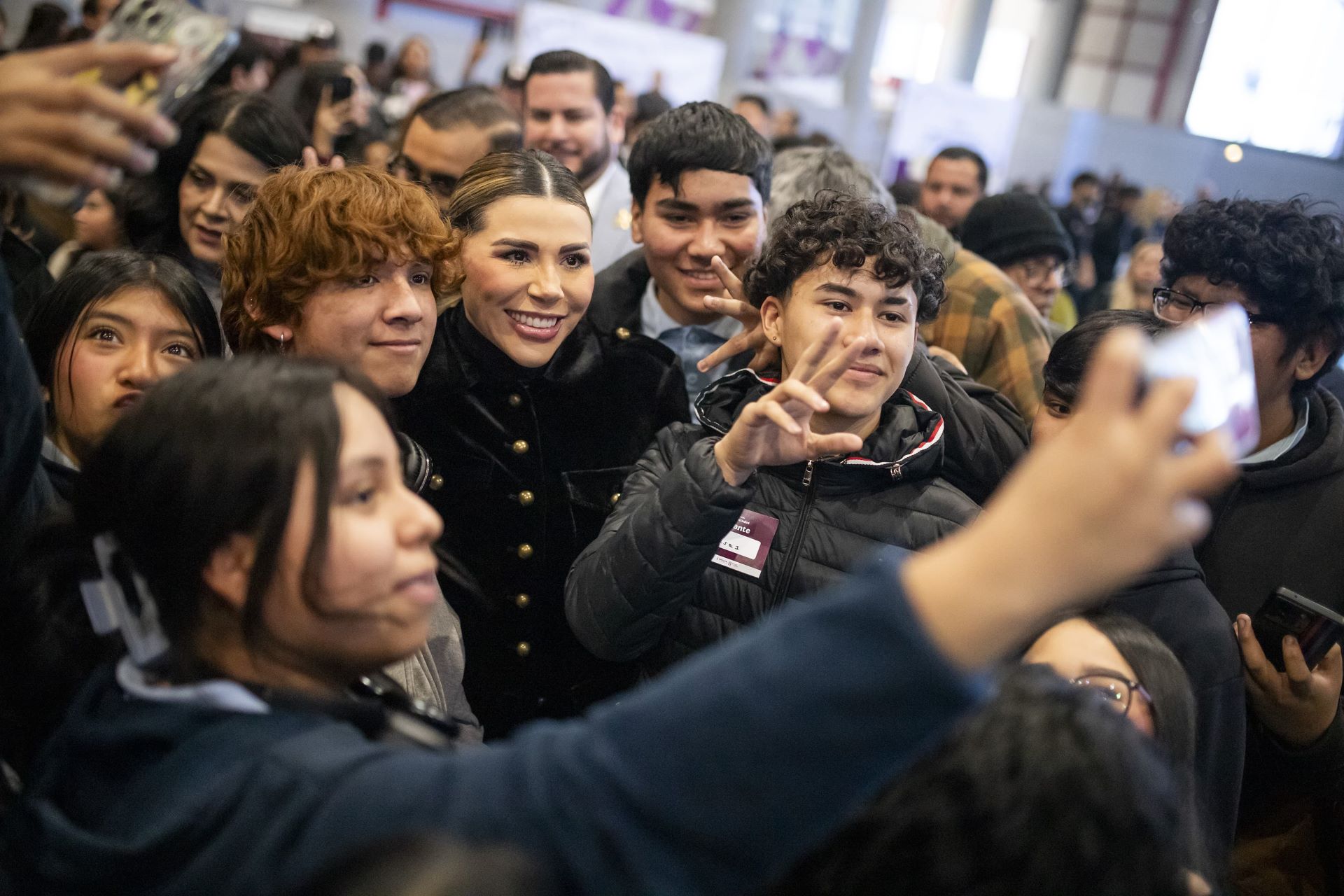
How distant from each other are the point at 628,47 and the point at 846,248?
624 centimetres

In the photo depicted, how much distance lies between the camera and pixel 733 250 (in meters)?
3.04

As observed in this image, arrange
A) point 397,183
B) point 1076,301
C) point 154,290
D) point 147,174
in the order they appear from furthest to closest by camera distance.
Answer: point 1076,301
point 147,174
point 397,183
point 154,290

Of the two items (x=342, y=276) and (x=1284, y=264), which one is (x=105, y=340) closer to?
(x=342, y=276)

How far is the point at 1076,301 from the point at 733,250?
259 inches

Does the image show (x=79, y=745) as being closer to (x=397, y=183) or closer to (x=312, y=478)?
(x=312, y=478)

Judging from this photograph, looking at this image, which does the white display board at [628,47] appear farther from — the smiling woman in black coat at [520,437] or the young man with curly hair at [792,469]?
the young man with curly hair at [792,469]

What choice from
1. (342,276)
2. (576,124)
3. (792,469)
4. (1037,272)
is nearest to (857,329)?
(792,469)

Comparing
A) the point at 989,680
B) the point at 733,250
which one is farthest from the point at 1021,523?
the point at 733,250

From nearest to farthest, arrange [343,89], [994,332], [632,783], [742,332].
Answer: [632,783] → [742,332] → [994,332] → [343,89]

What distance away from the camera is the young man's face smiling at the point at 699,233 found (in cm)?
301

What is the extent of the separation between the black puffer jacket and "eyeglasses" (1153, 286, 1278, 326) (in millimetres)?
923

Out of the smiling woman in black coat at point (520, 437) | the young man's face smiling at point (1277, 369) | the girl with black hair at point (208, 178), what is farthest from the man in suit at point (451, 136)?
the young man's face smiling at point (1277, 369)

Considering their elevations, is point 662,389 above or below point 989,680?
below

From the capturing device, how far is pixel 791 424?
5.52ft
